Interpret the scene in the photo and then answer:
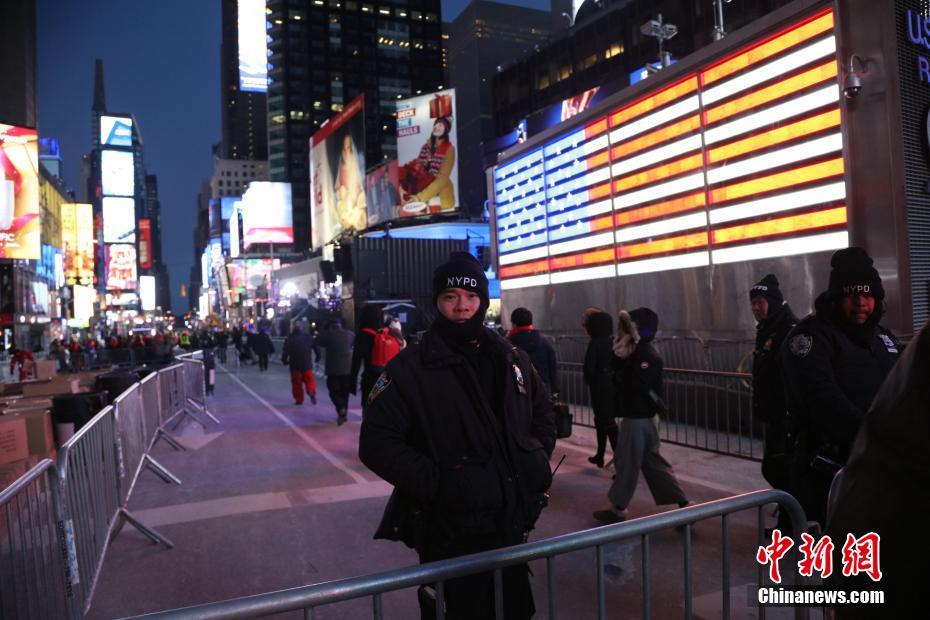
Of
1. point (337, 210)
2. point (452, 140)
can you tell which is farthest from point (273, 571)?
point (337, 210)

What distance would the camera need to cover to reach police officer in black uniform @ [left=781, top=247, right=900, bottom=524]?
3713 millimetres

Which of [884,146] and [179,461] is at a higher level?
[884,146]

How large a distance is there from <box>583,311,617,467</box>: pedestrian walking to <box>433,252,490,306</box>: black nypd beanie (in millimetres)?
4810

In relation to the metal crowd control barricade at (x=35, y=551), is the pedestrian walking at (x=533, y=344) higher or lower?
higher

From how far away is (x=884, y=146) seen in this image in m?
7.67

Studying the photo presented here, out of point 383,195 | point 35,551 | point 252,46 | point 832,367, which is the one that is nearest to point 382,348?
point 35,551

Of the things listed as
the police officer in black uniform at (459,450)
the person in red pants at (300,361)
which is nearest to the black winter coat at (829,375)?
the police officer in black uniform at (459,450)

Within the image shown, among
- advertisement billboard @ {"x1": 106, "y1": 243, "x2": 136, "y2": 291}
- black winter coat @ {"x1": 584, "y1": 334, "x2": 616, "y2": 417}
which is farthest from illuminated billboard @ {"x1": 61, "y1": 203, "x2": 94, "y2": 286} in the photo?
black winter coat @ {"x1": 584, "y1": 334, "x2": 616, "y2": 417}

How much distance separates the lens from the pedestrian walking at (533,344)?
25.4 ft

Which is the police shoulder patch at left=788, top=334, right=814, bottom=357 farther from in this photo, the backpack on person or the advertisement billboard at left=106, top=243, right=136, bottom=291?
the advertisement billboard at left=106, top=243, right=136, bottom=291

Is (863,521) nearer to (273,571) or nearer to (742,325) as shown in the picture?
(273,571)

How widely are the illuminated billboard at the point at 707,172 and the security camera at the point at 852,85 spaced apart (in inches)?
11.8

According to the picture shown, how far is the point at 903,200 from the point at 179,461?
10228 mm

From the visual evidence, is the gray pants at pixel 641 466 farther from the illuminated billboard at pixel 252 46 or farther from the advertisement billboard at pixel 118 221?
the advertisement billboard at pixel 118 221
